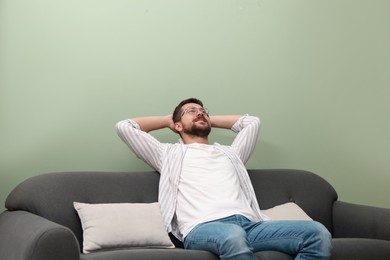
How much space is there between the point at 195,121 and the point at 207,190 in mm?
452

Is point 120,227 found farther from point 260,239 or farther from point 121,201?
point 260,239

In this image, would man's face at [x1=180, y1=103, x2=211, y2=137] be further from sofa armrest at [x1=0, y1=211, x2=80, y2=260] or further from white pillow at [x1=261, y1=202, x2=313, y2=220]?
sofa armrest at [x1=0, y1=211, x2=80, y2=260]

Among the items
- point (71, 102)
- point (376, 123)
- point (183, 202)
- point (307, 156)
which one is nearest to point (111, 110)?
point (71, 102)

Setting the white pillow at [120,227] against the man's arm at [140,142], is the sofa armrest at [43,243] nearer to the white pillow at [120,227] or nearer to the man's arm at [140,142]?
the white pillow at [120,227]

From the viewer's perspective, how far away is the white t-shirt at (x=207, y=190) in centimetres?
259

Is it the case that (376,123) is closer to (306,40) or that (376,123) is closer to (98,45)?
(306,40)

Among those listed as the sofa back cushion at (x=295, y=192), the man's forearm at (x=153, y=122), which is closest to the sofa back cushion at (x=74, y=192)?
the man's forearm at (x=153, y=122)

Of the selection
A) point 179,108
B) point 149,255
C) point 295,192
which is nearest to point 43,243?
point 149,255

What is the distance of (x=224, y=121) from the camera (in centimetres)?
319

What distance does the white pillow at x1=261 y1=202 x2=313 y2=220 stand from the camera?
2859mm

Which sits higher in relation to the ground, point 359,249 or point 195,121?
point 195,121

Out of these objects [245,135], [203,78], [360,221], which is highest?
[203,78]

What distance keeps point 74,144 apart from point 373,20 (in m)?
2.10

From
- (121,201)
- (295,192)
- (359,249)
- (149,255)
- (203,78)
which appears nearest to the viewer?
(149,255)
